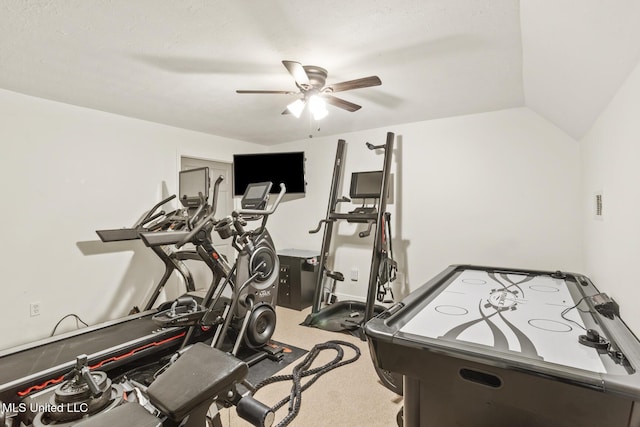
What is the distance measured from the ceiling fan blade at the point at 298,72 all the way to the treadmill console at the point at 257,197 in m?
1.09

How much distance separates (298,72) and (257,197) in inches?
52.1

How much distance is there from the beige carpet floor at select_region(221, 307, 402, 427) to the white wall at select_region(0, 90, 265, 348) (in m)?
2.07

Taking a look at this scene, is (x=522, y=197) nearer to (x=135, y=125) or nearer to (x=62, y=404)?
(x=62, y=404)

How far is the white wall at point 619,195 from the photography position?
1.41 m

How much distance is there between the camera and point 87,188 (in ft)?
10.3

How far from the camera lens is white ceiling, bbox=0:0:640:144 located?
1.53 meters

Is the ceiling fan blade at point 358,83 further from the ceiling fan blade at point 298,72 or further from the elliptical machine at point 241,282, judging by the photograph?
the elliptical machine at point 241,282

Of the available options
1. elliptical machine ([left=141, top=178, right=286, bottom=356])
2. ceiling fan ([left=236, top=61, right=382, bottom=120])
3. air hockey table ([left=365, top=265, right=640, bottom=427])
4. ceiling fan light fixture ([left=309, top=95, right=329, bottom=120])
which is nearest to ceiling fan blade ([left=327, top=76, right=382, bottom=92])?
ceiling fan ([left=236, top=61, right=382, bottom=120])

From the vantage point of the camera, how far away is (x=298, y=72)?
6.60 ft

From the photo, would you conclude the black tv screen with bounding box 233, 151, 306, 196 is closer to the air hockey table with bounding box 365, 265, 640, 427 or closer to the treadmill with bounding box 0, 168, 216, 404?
the treadmill with bounding box 0, 168, 216, 404

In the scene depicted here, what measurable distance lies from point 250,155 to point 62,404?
3.59 metres

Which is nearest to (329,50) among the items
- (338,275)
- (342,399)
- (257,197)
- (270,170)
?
(257,197)

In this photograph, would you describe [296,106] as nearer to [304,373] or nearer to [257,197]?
[257,197]

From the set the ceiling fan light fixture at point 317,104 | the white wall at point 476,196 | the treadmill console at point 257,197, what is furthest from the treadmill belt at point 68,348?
the white wall at point 476,196
